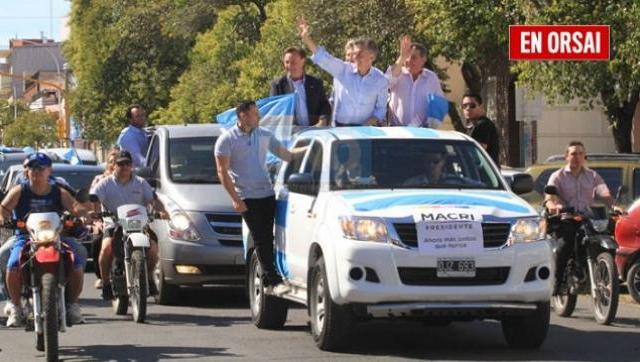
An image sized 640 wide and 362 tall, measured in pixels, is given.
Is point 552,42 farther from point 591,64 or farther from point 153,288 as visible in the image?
point 153,288

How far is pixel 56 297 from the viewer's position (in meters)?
11.6

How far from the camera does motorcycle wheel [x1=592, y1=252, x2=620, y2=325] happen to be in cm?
1387

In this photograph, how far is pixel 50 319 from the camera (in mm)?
11328

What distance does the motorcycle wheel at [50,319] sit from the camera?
1127cm

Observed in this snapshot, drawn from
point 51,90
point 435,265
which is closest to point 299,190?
point 435,265

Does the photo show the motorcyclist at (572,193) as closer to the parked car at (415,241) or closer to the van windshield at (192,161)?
the parked car at (415,241)

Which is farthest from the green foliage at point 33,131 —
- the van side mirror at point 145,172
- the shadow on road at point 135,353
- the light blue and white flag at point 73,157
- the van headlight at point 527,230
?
the van headlight at point 527,230

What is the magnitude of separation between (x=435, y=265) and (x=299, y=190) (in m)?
1.90

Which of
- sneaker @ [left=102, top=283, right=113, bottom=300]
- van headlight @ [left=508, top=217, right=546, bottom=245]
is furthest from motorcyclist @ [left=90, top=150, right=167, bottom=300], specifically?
van headlight @ [left=508, top=217, right=546, bottom=245]

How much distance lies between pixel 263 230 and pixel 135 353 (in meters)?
1.95

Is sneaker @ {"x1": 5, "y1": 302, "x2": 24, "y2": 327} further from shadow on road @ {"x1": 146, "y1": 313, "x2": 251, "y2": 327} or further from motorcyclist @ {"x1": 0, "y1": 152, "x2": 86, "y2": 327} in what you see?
shadow on road @ {"x1": 146, "y1": 313, "x2": 251, "y2": 327}

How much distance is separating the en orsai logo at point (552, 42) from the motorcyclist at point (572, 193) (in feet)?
24.4

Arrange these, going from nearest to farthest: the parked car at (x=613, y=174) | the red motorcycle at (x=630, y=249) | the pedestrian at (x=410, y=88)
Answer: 1. the pedestrian at (x=410, y=88)
2. the red motorcycle at (x=630, y=249)
3. the parked car at (x=613, y=174)

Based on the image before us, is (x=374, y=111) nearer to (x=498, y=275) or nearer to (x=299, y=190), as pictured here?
(x=299, y=190)
